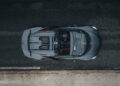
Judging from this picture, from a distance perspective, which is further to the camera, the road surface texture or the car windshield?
the road surface texture

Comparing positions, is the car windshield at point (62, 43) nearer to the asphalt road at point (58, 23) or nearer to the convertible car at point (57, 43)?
the convertible car at point (57, 43)

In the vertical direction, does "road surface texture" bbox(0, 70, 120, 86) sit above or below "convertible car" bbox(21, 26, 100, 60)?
below

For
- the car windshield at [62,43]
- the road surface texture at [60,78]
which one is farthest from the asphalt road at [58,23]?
the car windshield at [62,43]

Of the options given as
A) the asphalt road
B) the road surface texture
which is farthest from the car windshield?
the road surface texture

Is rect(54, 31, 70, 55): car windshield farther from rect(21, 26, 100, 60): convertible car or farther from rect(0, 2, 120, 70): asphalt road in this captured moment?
rect(0, 2, 120, 70): asphalt road

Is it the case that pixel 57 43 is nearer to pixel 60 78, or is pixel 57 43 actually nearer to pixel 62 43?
pixel 62 43

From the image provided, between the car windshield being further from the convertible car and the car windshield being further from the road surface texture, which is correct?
the road surface texture
